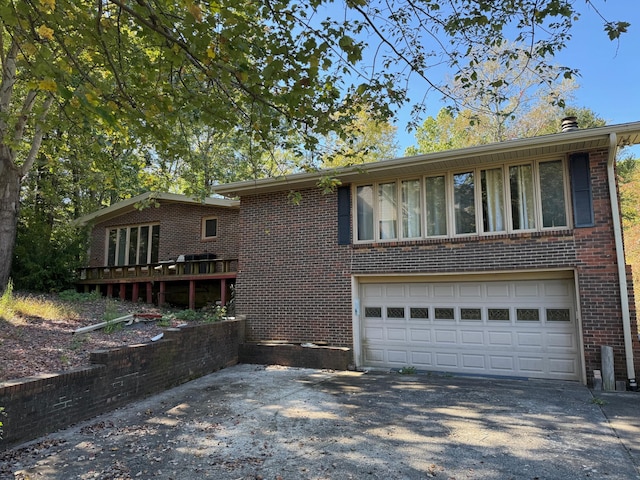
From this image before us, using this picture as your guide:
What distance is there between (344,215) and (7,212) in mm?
9883

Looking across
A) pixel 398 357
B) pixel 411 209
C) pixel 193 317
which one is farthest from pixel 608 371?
pixel 193 317

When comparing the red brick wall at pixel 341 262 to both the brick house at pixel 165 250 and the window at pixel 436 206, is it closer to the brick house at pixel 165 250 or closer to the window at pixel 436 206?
the window at pixel 436 206

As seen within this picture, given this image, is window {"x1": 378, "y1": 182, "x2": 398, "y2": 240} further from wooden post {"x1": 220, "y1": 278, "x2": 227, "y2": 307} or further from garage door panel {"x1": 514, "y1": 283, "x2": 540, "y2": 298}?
wooden post {"x1": 220, "y1": 278, "x2": 227, "y2": 307}

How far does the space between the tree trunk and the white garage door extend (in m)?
10.3

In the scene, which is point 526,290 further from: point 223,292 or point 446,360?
point 223,292

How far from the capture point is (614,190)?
305 inches

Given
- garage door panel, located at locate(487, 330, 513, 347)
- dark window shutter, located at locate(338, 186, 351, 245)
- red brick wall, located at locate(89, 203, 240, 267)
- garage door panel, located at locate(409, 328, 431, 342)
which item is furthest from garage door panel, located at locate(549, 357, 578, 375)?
red brick wall, located at locate(89, 203, 240, 267)

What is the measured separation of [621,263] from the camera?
7570mm

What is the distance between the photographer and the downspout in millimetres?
7355

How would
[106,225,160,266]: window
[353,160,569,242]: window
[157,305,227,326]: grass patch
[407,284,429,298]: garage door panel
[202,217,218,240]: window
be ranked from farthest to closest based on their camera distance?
[106,225,160,266]: window
[202,217,218,240]: window
[157,305,227,326]: grass patch
[407,284,429,298]: garage door panel
[353,160,569,242]: window

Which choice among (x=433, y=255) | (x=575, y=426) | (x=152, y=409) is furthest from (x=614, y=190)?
(x=152, y=409)

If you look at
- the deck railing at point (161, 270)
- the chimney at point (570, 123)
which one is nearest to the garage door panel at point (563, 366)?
the chimney at point (570, 123)

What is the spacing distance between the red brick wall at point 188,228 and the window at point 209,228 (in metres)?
0.14

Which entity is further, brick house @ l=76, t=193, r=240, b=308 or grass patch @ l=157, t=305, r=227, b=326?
brick house @ l=76, t=193, r=240, b=308
